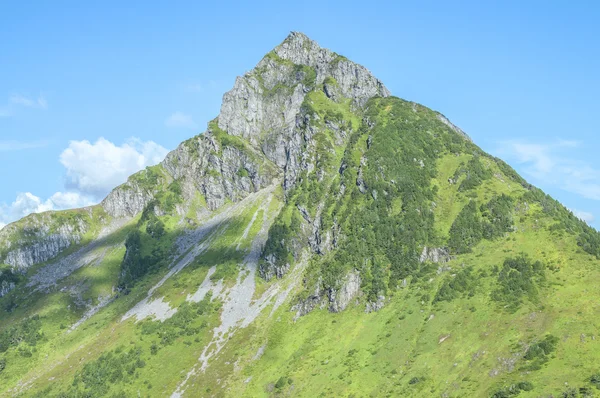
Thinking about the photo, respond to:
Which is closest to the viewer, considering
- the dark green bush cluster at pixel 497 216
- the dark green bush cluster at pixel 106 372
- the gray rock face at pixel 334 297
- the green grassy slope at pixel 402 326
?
the green grassy slope at pixel 402 326

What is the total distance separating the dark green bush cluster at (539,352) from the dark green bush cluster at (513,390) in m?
7.18

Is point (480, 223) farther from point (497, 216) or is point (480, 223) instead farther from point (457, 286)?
point (457, 286)

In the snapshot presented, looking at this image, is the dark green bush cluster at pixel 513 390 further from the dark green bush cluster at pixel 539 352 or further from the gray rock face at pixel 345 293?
the gray rock face at pixel 345 293

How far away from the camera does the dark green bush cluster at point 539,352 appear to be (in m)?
100

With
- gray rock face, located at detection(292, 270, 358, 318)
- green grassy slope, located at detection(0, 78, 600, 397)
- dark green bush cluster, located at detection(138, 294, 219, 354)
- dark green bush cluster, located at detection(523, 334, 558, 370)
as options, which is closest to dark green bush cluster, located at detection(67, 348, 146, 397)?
green grassy slope, located at detection(0, 78, 600, 397)

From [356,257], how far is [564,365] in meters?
88.4

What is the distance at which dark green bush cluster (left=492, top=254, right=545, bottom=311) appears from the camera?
13025cm

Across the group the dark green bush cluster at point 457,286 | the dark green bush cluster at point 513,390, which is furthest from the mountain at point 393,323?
the dark green bush cluster at point 457,286

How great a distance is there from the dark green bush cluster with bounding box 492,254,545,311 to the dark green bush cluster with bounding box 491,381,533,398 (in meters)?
34.6

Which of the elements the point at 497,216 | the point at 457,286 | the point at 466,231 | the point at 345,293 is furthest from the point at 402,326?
the point at 497,216

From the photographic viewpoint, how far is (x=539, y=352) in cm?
10238

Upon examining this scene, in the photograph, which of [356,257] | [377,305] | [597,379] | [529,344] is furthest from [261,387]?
[597,379]

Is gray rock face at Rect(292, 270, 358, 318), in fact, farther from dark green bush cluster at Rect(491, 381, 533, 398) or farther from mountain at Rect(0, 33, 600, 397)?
dark green bush cluster at Rect(491, 381, 533, 398)

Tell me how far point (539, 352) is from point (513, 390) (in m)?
13.8
